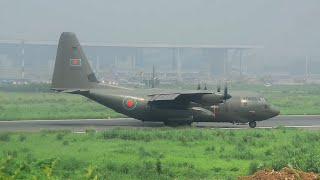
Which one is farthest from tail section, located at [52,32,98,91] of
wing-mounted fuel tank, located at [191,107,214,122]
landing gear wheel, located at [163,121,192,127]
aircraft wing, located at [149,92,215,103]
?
wing-mounted fuel tank, located at [191,107,214,122]

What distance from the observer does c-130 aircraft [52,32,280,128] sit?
44.3m

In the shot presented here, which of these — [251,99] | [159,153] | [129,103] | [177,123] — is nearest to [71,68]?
[129,103]

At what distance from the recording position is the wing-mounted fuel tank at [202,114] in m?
44.2

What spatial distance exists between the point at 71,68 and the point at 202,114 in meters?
13.0

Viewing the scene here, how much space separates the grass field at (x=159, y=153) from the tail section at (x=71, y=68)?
31.2 feet

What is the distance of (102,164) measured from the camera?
23.6 m

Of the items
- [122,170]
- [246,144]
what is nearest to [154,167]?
[122,170]

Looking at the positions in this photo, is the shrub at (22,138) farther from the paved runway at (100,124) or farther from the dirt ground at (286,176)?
the dirt ground at (286,176)

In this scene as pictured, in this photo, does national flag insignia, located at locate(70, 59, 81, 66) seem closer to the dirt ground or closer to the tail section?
the tail section

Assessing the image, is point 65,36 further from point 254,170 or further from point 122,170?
point 254,170

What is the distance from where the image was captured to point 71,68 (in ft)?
153

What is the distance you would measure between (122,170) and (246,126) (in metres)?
26.9

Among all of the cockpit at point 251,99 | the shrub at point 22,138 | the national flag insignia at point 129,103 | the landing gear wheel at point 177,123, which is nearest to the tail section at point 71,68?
the national flag insignia at point 129,103

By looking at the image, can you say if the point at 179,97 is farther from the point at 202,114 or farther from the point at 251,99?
the point at 251,99
